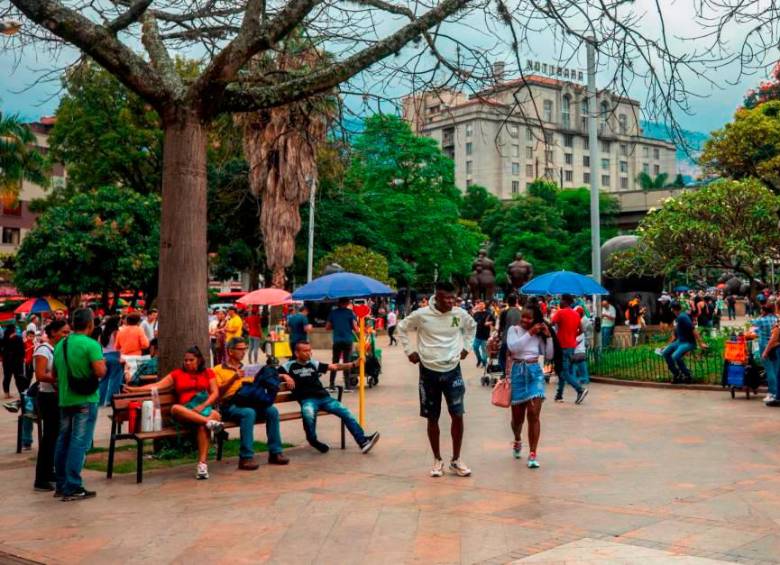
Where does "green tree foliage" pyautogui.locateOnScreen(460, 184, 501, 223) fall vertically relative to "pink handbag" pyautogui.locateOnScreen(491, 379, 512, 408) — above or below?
above

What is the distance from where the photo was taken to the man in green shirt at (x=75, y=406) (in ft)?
26.0

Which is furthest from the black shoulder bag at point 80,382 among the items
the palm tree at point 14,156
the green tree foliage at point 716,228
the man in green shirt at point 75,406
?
the palm tree at point 14,156

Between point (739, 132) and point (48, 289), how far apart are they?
3344 centimetres

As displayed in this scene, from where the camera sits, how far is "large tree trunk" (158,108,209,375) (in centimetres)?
960

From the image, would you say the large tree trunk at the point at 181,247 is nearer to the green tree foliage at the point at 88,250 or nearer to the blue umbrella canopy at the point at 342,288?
the blue umbrella canopy at the point at 342,288

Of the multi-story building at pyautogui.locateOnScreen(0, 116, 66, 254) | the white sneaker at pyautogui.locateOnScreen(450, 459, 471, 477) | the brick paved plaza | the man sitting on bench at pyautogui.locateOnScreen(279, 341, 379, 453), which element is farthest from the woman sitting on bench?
the multi-story building at pyautogui.locateOnScreen(0, 116, 66, 254)

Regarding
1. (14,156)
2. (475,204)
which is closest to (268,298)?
(14,156)

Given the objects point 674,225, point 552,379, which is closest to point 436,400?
point 552,379

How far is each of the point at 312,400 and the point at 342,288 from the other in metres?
6.76

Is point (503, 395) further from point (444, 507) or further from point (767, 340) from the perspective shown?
point (767, 340)

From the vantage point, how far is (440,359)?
8492 millimetres

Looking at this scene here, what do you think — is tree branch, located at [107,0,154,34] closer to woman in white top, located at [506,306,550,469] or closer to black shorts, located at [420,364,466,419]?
black shorts, located at [420,364,466,419]

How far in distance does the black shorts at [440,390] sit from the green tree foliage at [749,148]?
37.8m

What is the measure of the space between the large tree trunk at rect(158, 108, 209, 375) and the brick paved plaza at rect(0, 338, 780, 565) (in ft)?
4.78
